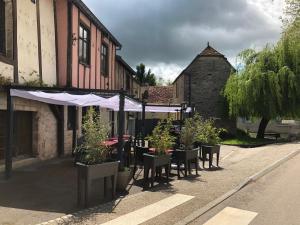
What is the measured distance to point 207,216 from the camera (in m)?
8.26

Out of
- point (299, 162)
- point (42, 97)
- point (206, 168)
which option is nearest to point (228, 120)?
point (299, 162)

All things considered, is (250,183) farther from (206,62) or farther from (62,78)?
(206,62)

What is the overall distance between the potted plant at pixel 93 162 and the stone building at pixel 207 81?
92.7ft

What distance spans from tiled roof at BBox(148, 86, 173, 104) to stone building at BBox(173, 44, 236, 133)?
1233 centimetres

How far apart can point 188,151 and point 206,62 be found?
83.5 ft

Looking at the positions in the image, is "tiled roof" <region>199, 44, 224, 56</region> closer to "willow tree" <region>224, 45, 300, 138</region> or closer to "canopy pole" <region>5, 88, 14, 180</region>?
"willow tree" <region>224, 45, 300, 138</region>

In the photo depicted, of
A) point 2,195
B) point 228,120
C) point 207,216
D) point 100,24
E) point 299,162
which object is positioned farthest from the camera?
point 228,120

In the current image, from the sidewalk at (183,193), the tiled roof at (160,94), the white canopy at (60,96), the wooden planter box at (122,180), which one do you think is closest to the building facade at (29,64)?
the white canopy at (60,96)

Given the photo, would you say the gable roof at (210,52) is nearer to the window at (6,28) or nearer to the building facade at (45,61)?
the building facade at (45,61)

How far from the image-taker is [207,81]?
37.3m

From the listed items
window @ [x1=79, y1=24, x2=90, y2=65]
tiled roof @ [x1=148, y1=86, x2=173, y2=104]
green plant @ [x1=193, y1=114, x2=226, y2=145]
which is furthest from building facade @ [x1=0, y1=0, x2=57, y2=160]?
tiled roof @ [x1=148, y1=86, x2=173, y2=104]

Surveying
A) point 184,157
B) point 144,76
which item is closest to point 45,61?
point 184,157

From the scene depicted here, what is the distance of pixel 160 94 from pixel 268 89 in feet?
74.9

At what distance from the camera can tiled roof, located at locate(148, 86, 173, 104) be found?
5053 cm
